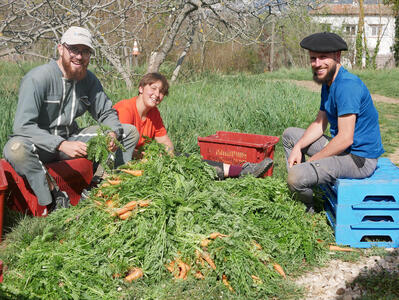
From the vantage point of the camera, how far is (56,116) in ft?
11.4

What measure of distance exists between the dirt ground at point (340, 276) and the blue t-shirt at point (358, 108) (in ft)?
2.54

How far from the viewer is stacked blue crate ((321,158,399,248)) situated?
2.95 metres

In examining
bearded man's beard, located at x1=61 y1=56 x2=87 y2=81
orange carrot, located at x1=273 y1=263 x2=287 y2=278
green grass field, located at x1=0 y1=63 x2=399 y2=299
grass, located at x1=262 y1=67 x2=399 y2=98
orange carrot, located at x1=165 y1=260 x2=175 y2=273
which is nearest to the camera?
green grass field, located at x1=0 y1=63 x2=399 y2=299

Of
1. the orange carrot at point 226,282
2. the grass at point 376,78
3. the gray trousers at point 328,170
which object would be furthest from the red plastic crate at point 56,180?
the grass at point 376,78

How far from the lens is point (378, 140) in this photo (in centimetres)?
314

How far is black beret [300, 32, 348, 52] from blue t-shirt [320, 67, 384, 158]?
0.21 meters

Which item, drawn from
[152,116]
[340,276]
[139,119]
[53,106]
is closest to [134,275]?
[340,276]

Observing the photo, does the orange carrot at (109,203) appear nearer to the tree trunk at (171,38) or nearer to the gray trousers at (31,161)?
the gray trousers at (31,161)

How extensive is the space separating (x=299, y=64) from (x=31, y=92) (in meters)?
19.5

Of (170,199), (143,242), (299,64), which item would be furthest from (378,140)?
(299,64)

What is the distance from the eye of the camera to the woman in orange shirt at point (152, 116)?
13.1ft

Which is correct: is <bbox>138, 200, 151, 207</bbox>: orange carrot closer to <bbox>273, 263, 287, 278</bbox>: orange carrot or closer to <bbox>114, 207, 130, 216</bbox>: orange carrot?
<bbox>114, 207, 130, 216</bbox>: orange carrot

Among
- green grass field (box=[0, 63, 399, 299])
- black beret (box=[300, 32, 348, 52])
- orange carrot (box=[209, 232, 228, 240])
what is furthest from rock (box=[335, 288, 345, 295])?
black beret (box=[300, 32, 348, 52])

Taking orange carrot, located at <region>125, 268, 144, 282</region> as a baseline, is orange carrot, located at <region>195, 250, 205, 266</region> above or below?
above
